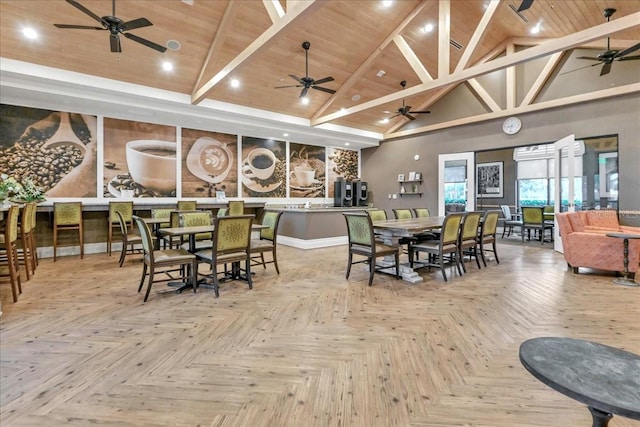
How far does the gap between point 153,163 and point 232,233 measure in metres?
4.56

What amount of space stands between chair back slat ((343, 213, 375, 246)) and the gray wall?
539 cm

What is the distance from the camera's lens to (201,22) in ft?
16.4

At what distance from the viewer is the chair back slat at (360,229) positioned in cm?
403

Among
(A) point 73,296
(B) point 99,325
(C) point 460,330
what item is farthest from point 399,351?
(A) point 73,296

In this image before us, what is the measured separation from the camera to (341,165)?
34.6ft

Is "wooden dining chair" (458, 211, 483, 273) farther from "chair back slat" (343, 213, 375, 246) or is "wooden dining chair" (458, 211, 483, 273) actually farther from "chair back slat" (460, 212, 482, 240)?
"chair back slat" (343, 213, 375, 246)

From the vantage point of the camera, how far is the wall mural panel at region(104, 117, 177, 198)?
21.7 feet

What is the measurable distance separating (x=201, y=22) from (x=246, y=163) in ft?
12.8

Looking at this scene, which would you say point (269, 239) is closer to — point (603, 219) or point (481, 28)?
point (481, 28)

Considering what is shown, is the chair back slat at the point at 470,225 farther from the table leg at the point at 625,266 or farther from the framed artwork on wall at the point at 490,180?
the framed artwork on wall at the point at 490,180

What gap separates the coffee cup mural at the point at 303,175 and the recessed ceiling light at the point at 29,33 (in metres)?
6.08

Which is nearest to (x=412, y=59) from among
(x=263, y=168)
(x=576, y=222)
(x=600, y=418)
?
(x=576, y=222)

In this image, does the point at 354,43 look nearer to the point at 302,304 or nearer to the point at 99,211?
the point at 302,304

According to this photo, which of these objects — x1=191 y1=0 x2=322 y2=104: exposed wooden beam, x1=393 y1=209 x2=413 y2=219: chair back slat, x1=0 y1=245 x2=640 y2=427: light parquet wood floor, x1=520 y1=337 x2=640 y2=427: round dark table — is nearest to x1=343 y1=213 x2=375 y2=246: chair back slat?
x1=0 y1=245 x2=640 y2=427: light parquet wood floor
